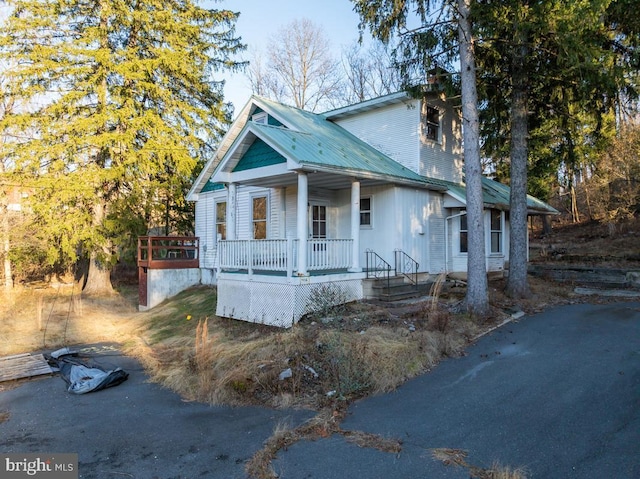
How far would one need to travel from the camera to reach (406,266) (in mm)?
12641

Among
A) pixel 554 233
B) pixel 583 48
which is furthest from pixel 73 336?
pixel 554 233

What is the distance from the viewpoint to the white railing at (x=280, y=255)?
10148 mm

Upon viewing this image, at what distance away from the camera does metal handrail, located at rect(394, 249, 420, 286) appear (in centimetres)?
1242

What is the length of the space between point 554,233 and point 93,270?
86.8 ft

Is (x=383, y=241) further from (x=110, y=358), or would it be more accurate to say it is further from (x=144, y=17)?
(x=144, y=17)

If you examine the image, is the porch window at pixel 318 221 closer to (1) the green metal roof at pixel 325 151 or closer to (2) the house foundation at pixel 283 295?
(1) the green metal roof at pixel 325 151

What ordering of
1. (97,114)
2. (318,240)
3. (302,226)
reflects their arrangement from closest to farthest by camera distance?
1. (302,226)
2. (318,240)
3. (97,114)

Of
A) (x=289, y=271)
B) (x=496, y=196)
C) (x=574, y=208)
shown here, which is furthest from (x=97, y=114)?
(x=574, y=208)

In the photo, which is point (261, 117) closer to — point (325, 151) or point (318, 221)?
point (318, 221)

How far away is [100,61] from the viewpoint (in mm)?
16578

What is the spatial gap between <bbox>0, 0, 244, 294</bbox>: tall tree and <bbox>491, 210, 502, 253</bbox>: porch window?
12.4 meters

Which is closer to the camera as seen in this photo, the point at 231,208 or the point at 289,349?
the point at 289,349

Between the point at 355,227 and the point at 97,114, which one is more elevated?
the point at 97,114

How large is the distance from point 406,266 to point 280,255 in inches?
165
